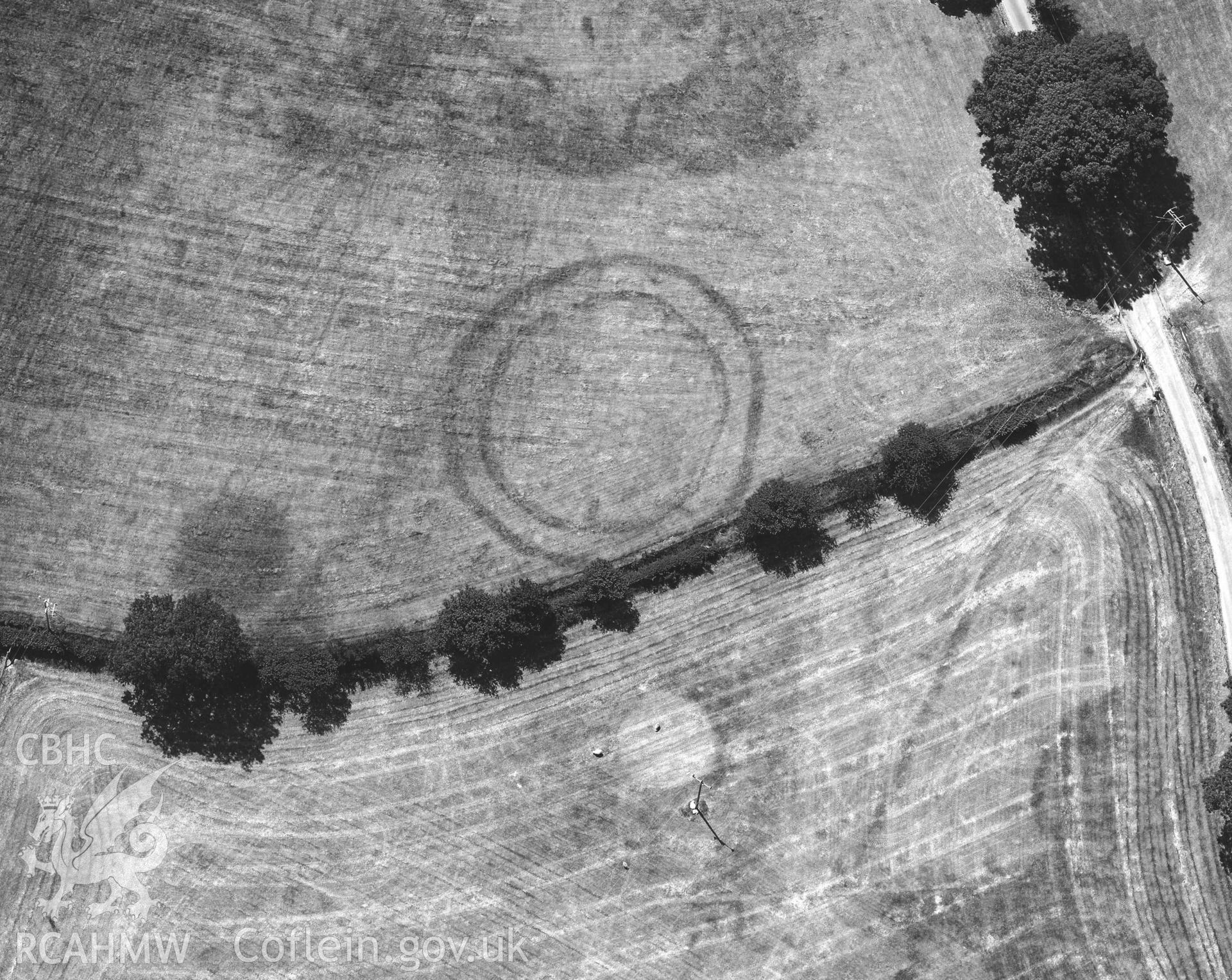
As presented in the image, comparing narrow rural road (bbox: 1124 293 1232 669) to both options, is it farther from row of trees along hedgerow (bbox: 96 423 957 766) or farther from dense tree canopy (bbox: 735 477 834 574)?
dense tree canopy (bbox: 735 477 834 574)

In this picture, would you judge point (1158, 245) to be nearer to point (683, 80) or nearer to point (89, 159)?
point (683, 80)

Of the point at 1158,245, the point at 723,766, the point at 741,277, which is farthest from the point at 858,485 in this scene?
the point at 1158,245

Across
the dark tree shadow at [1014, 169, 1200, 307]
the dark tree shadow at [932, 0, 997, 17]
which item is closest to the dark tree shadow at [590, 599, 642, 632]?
the dark tree shadow at [1014, 169, 1200, 307]

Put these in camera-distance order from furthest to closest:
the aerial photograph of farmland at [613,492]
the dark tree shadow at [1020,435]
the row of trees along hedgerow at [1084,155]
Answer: the dark tree shadow at [1020,435]
the aerial photograph of farmland at [613,492]
the row of trees along hedgerow at [1084,155]

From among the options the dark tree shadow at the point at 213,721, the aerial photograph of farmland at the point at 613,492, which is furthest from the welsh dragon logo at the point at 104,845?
the dark tree shadow at the point at 213,721

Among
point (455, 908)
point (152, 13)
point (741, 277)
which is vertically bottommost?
point (455, 908)

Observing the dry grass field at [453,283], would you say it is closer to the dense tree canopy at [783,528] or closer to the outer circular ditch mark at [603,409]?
the outer circular ditch mark at [603,409]
